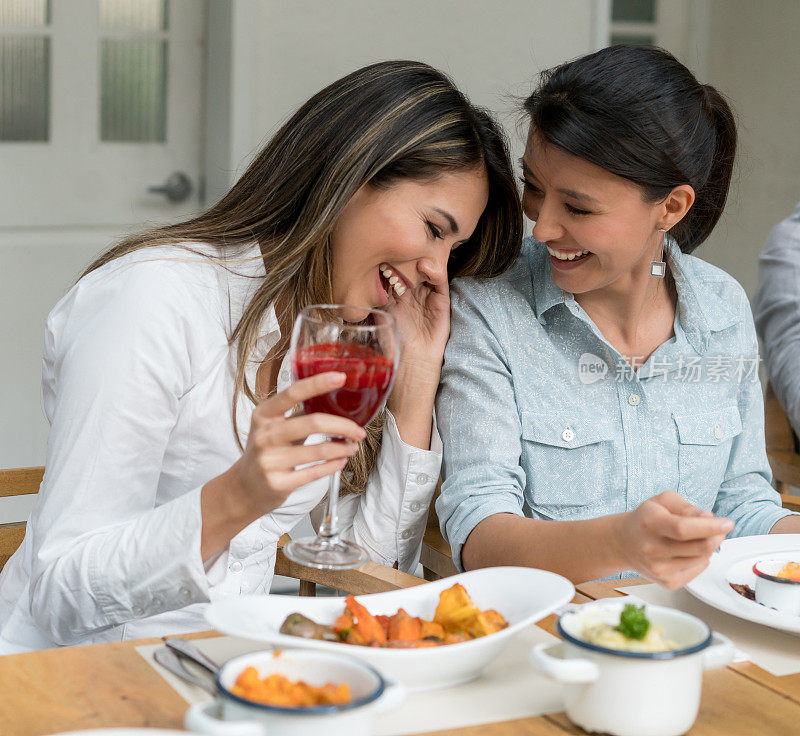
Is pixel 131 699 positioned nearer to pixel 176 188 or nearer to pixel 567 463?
pixel 567 463

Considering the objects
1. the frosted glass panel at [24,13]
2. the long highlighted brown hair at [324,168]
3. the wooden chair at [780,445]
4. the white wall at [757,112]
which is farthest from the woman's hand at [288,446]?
the white wall at [757,112]

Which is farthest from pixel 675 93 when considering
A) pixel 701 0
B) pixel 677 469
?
pixel 701 0

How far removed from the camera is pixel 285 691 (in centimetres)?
89

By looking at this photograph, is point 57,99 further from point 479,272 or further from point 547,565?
point 547,565

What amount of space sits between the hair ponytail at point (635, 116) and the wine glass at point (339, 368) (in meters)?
0.71

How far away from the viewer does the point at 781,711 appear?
1.08 metres

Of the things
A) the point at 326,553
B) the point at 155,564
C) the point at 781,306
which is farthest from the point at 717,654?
the point at 781,306

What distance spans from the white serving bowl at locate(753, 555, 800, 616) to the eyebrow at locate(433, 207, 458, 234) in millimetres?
698

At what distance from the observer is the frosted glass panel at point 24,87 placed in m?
3.34

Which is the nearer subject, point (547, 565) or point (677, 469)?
point (547, 565)

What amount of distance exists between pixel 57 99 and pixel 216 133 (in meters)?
0.50

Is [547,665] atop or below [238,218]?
below

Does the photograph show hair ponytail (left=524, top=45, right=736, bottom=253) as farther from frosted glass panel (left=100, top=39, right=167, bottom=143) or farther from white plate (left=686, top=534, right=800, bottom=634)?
frosted glass panel (left=100, top=39, right=167, bottom=143)

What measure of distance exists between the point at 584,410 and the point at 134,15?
230 centimetres
